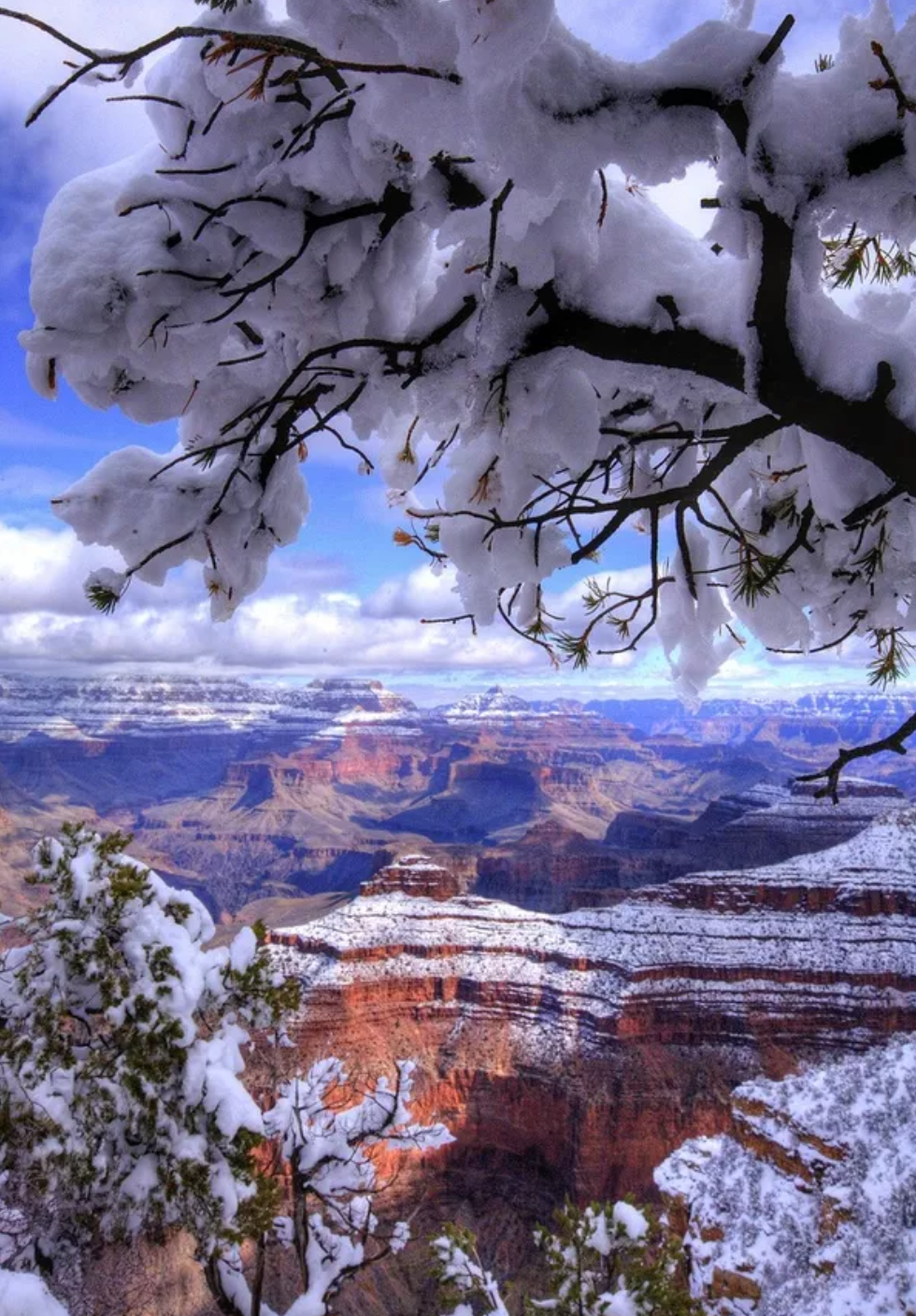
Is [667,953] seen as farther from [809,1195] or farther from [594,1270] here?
[594,1270]

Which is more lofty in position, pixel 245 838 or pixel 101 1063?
pixel 101 1063

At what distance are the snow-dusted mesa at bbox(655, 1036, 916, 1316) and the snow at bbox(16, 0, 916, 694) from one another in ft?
39.9

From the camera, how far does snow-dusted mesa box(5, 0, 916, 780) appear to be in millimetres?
1211

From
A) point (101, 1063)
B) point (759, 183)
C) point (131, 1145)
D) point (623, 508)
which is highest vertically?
point (759, 183)

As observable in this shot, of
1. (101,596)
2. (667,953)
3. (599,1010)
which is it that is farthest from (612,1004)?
(101,596)

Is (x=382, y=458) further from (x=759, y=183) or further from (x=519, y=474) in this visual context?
(x=759, y=183)

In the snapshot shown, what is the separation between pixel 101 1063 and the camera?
538 centimetres

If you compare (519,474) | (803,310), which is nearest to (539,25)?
(803,310)

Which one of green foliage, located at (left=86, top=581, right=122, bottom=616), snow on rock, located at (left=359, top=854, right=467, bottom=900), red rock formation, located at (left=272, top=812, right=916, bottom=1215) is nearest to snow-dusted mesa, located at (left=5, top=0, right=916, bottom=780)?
green foliage, located at (left=86, top=581, right=122, bottom=616)

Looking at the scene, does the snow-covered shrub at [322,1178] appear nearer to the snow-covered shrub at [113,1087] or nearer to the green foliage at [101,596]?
the snow-covered shrub at [113,1087]

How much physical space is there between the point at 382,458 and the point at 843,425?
1517mm

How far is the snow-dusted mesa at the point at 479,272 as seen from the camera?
121cm

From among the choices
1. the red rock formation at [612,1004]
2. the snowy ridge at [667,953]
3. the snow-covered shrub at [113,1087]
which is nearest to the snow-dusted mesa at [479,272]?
the snow-covered shrub at [113,1087]

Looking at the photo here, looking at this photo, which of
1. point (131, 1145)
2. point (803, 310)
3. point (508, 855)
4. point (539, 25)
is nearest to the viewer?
point (539, 25)
